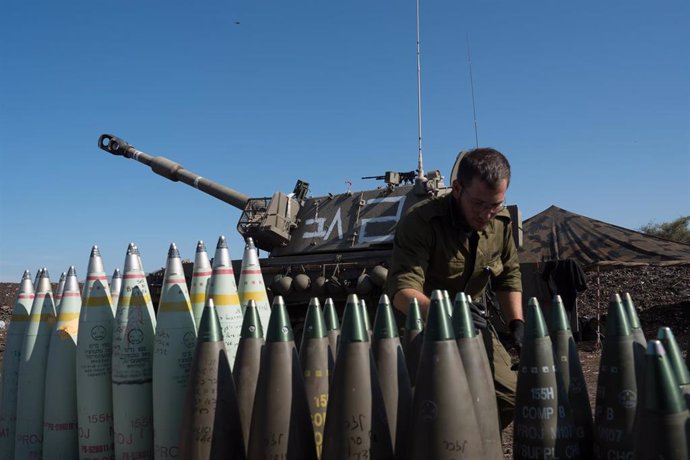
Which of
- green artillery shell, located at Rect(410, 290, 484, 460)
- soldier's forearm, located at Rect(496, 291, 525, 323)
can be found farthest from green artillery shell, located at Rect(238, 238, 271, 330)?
soldier's forearm, located at Rect(496, 291, 525, 323)

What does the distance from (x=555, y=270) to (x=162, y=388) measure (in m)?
7.67

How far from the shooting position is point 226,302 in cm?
237

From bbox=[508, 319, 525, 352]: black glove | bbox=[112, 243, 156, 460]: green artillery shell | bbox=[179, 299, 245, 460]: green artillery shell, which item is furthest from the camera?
bbox=[508, 319, 525, 352]: black glove

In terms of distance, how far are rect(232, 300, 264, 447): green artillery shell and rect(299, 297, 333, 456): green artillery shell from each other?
16cm

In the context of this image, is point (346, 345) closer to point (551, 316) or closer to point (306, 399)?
point (306, 399)

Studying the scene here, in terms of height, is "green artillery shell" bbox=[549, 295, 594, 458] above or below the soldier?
below

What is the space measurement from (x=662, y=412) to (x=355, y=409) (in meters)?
0.80

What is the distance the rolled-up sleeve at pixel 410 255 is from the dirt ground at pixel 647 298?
282 inches

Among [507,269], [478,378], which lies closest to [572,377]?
[478,378]

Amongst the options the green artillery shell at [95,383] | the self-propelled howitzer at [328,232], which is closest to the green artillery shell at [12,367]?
the green artillery shell at [95,383]

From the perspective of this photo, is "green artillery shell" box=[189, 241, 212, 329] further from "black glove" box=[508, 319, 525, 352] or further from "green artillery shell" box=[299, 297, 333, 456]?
"black glove" box=[508, 319, 525, 352]

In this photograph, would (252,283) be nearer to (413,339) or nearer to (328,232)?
(413,339)

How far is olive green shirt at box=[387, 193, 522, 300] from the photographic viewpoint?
10.4 feet

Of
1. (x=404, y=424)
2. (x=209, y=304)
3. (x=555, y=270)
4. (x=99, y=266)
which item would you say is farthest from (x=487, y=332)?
(x=555, y=270)
